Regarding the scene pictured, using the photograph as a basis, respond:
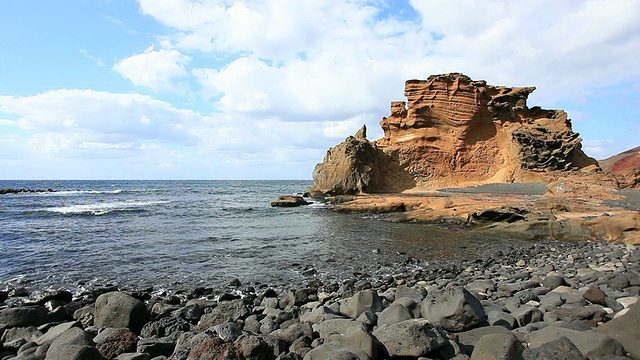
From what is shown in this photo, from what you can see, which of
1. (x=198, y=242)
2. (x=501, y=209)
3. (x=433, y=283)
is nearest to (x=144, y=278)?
(x=198, y=242)

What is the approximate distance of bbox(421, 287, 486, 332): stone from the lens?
4.88 metres

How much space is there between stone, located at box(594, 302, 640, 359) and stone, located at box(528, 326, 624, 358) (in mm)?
169

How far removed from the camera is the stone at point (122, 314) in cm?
581

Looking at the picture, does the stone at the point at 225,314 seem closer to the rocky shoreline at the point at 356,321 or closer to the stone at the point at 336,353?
the rocky shoreline at the point at 356,321

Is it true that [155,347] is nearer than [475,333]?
Yes

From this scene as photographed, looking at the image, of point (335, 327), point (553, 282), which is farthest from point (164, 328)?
point (553, 282)

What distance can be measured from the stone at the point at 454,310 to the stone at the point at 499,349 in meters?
1.04

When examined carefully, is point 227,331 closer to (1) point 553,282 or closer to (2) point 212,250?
(1) point 553,282

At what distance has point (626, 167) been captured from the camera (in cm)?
6200

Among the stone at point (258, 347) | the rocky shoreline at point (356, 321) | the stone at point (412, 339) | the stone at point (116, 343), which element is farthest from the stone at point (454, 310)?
the stone at point (116, 343)

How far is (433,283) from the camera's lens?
30.0ft

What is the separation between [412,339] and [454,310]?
1.20 meters

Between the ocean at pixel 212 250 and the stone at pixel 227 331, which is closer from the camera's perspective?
the stone at pixel 227 331

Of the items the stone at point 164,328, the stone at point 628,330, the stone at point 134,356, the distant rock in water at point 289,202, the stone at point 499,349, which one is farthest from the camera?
the distant rock in water at point 289,202
